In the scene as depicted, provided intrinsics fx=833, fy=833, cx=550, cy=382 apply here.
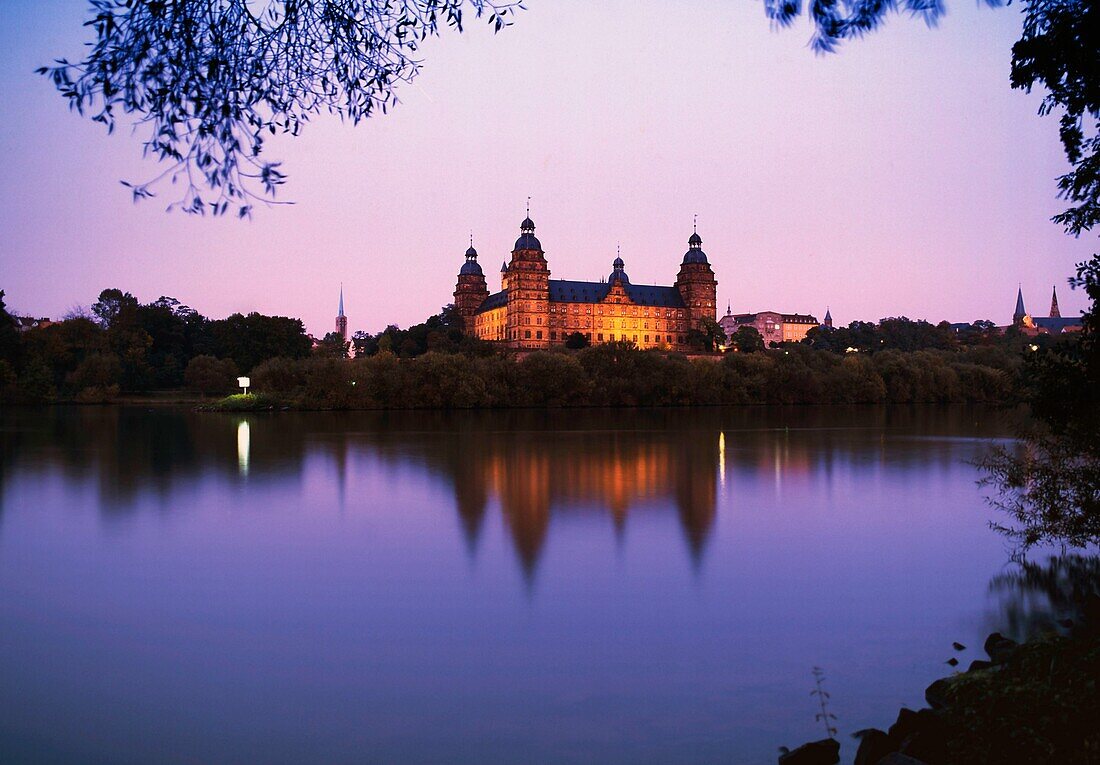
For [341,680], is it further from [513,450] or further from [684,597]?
[513,450]

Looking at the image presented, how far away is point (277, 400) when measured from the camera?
51.2 meters

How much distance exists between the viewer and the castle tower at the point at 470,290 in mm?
119188

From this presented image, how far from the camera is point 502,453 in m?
26.3

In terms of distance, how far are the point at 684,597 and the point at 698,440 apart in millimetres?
21611

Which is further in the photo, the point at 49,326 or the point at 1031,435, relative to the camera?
the point at 49,326

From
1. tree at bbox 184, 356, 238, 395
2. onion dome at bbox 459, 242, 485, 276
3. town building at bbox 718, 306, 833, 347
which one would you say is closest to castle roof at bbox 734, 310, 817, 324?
town building at bbox 718, 306, 833, 347

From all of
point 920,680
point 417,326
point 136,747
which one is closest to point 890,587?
point 920,680

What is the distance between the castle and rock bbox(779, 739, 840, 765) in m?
94.6

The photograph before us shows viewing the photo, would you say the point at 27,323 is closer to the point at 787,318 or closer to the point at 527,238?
the point at 527,238

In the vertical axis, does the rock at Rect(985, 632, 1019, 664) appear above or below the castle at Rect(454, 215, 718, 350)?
below

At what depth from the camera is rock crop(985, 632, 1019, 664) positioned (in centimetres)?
695

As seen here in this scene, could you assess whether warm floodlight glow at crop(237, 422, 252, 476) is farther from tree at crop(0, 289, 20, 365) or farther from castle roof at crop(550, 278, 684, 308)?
castle roof at crop(550, 278, 684, 308)

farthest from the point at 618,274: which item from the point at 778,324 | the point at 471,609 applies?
the point at 471,609

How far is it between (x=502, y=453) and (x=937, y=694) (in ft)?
67.0
